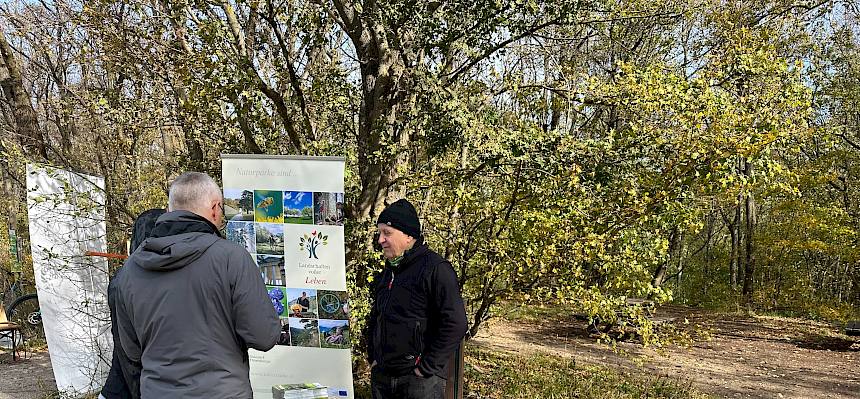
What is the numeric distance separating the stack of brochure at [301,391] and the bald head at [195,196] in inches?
90.3

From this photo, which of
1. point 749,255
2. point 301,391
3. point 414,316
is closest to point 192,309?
point 414,316

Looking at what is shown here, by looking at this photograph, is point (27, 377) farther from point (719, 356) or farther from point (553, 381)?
point (719, 356)

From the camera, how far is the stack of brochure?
4598 millimetres

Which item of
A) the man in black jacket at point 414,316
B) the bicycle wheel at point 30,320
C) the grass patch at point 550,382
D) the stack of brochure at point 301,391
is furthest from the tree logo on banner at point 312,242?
the bicycle wheel at point 30,320

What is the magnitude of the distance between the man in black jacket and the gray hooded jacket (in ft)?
2.99

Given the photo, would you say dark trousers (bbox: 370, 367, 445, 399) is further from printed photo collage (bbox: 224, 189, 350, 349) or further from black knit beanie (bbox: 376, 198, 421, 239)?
printed photo collage (bbox: 224, 189, 350, 349)

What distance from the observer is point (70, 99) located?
691 centimetres

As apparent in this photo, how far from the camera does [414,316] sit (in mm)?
3326

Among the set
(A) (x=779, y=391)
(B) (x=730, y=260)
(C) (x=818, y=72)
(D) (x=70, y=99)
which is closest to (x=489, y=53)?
(D) (x=70, y=99)

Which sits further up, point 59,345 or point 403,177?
point 403,177

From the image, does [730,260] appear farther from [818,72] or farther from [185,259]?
[185,259]

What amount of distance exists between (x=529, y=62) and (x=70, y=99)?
478 centimetres

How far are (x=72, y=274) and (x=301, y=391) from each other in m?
3.05

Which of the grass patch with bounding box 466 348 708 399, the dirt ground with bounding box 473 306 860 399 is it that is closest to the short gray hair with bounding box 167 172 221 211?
the grass patch with bounding box 466 348 708 399
